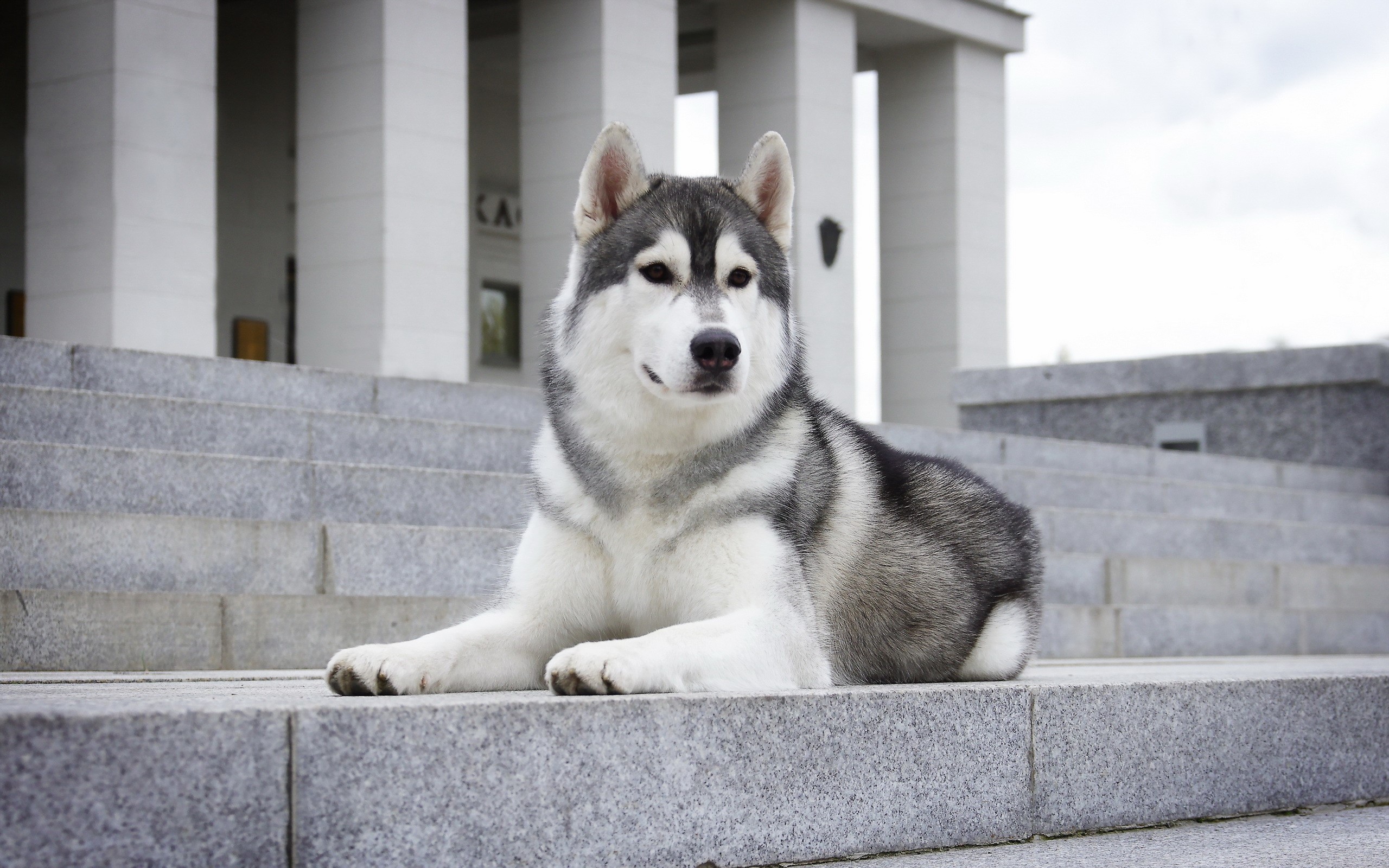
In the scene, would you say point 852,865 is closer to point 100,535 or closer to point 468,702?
point 468,702

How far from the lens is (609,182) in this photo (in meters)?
4.61

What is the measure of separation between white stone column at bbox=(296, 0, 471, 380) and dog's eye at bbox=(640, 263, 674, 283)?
47.2ft

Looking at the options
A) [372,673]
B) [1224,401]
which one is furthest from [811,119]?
[372,673]

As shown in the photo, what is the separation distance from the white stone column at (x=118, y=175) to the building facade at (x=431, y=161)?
3cm

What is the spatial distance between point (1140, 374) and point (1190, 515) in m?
3.72

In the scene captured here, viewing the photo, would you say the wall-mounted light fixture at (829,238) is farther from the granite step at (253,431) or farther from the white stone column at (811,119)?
the granite step at (253,431)

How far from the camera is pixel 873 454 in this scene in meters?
5.21

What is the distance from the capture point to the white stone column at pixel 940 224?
2516cm

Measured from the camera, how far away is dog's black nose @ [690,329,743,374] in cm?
405

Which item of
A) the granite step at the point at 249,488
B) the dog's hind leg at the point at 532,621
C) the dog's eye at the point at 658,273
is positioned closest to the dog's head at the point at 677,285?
the dog's eye at the point at 658,273

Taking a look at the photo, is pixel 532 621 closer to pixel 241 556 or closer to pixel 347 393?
pixel 241 556

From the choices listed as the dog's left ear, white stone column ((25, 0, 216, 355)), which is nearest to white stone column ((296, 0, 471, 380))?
white stone column ((25, 0, 216, 355))

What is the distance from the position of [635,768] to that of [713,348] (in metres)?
1.18

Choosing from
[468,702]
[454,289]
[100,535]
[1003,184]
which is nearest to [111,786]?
[468,702]
